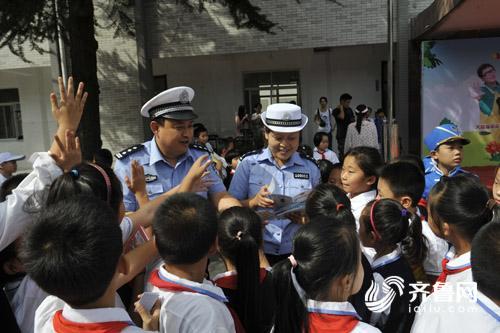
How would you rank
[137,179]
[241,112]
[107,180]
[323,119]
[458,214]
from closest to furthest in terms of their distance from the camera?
[107,180]
[458,214]
[137,179]
[323,119]
[241,112]

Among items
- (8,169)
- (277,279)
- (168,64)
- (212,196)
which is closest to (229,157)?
(8,169)

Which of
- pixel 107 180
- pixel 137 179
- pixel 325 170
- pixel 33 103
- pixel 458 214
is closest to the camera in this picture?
pixel 107 180

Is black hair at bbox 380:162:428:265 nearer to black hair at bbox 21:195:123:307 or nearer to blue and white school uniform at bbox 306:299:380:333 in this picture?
blue and white school uniform at bbox 306:299:380:333

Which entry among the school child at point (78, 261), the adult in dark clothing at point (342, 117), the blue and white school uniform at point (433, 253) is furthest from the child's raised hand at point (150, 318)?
the adult in dark clothing at point (342, 117)

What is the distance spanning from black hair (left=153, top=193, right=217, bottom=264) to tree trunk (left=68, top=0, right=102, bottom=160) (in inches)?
214

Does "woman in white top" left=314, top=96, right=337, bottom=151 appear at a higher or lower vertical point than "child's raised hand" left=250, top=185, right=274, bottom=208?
higher

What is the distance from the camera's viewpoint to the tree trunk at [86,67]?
6.17m

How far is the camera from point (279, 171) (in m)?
2.54

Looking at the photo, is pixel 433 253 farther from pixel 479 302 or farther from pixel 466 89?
pixel 466 89

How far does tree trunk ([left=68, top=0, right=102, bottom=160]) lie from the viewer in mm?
6168

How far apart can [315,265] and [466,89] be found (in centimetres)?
703

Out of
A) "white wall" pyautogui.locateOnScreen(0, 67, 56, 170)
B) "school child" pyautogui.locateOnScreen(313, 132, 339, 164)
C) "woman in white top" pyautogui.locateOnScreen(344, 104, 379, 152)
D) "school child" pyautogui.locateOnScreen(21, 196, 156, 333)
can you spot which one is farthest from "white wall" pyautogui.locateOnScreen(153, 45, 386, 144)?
"school child" pyautogui.locateOnScreen(21, 196, 156, 333)

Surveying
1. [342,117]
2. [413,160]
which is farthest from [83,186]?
[342,117]

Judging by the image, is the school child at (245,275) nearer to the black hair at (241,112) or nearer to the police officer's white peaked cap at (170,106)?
the police officer's white peaked cap at (170,106)
